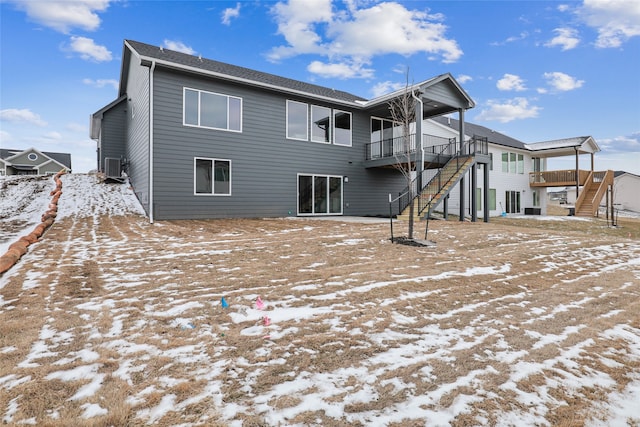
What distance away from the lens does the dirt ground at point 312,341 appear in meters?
1.81

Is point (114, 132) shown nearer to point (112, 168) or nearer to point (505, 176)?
point (112, 168)

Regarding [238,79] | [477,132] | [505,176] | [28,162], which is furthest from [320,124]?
[28,162]

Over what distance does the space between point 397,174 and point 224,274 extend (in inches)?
521

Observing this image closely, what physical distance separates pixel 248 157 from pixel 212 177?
1.55 m

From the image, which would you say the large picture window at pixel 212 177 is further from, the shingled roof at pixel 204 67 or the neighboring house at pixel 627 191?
the neighboring house at pixel 627 191

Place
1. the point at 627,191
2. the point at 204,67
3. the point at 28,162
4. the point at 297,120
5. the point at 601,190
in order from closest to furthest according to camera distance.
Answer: the point at 204,67, the point at 297,120, the point at 601,190, the point at 627,191, the point at 28,162

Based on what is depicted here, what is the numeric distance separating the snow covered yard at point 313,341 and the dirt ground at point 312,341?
0.05 feet

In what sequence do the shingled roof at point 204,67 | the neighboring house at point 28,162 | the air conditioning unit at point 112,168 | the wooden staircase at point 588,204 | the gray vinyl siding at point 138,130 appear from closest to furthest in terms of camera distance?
the shingled roof at point 204,67, the gray vinyl siding at point 138,130, the air conditioning unit at point 112,168, the wooden staircase at point 588,204, the neighboring house at point 28,162

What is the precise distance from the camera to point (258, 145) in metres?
12.4

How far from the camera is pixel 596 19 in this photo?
13562 mm

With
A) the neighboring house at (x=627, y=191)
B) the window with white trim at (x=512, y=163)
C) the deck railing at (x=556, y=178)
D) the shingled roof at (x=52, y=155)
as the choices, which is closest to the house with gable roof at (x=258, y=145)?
the window with white trim at (x=512, y=163)

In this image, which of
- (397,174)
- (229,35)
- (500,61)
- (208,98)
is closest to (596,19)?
(500,61)

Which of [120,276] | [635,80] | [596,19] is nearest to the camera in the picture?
[120,276]

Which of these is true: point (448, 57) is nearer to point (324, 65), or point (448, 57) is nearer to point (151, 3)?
point (324, 65)
